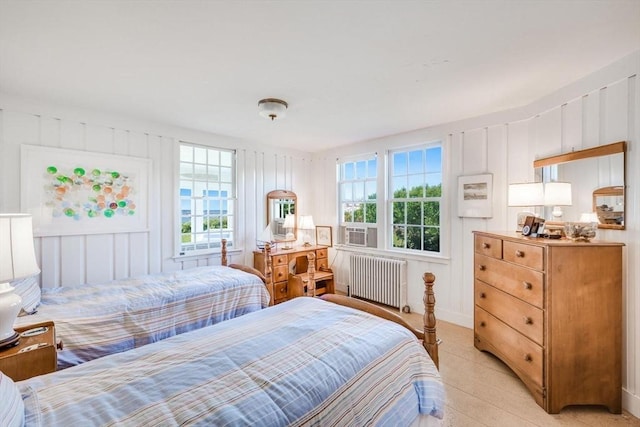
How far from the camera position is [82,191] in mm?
3023

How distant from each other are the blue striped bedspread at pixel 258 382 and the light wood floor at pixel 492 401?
2.82 feet

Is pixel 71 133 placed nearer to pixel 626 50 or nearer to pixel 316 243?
pixel 316 243

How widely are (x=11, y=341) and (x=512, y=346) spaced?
3.32m

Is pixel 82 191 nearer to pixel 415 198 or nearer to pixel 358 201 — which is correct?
pixel 358 201

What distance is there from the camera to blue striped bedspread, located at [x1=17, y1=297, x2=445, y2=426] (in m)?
0.99

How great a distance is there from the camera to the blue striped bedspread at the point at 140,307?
6.64 feet

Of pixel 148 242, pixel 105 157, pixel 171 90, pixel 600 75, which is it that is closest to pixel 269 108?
pixel 171 90

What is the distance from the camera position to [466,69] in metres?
2.22

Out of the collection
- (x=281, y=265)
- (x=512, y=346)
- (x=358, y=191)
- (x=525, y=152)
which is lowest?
(x=512, y=346)

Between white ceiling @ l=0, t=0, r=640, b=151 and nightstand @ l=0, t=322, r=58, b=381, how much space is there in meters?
1.75

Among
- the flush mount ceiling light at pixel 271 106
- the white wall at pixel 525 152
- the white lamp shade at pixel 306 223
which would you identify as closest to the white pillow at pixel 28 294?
the flush mount ceiling light at pixel 271 106

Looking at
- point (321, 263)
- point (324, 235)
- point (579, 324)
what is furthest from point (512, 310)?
point (324, 235)

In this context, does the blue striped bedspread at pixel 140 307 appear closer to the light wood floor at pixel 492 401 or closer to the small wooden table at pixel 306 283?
the small wooden table at pixel 306 283

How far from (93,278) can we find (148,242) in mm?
630
